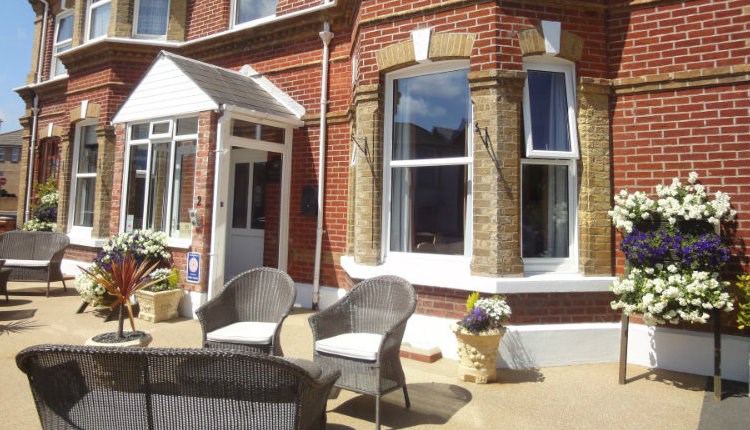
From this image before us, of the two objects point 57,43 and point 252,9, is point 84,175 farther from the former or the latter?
point 252,9

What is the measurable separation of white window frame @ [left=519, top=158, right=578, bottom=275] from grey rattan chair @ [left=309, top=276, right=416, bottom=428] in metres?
1.93

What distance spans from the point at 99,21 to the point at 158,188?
201 inches

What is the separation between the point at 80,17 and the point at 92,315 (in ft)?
23.4

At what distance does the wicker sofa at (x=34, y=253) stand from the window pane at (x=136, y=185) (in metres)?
1.46

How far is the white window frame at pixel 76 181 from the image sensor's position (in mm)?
9283

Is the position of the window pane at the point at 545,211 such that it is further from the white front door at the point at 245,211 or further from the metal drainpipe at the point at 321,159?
the white front door at the point at 245,211

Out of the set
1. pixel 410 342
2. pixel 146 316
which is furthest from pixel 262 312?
pixel 146 316

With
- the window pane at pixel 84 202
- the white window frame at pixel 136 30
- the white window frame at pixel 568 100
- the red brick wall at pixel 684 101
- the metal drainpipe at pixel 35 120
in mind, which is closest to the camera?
the red brick wall at pixel 684 101

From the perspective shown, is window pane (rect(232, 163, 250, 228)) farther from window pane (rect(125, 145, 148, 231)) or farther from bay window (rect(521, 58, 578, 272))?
bay window (rect(521, 58, 578, 272))

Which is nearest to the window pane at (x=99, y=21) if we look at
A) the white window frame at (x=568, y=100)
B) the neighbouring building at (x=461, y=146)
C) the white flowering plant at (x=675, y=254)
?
the neighbouring building at (x=461, y=146)

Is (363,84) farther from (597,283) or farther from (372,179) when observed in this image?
(597,283)

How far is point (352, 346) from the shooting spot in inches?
131

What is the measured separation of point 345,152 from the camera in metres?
6.80

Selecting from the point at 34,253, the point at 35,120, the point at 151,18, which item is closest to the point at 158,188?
the point at 34,253
